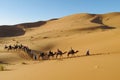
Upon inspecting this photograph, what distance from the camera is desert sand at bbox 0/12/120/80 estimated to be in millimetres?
10458

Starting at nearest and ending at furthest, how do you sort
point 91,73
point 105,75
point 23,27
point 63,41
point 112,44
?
point 105,75 → point 91,73 → point 112,44 → point 63,41 → point 23,27

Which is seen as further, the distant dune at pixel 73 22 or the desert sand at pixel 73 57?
the distant dune at pixel 73 22

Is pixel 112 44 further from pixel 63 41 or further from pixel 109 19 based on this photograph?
pixel 109 19

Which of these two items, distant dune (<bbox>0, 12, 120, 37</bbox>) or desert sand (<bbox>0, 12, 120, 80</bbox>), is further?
distant dune (<bbox>0, 12, 120, 37</bbox>)

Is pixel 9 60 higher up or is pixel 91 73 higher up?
pixel 91 73

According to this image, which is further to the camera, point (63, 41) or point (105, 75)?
point (63, 41)

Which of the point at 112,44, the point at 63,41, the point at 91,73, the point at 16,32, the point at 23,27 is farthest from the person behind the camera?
the point at 23,27

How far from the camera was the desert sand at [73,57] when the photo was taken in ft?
34.3

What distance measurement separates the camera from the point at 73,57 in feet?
73.4

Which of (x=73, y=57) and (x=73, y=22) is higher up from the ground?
(x=73, y=22)

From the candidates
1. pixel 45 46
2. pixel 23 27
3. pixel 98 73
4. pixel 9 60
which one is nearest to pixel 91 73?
pixel 98 73

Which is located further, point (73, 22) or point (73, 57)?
point (73, 22)

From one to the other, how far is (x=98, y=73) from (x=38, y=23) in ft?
278

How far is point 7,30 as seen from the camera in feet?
272
